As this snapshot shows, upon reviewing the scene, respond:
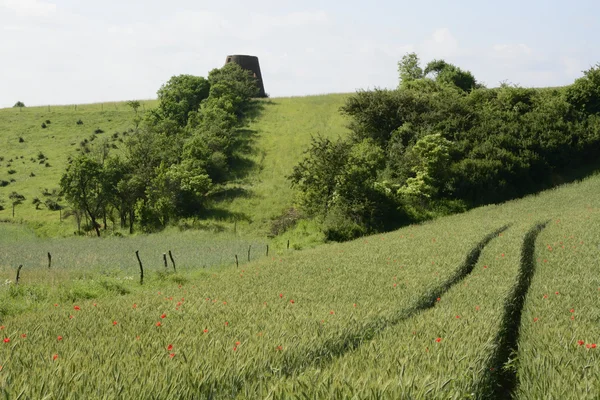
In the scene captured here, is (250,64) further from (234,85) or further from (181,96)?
(181,96)

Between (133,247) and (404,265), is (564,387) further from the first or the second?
(133,247)

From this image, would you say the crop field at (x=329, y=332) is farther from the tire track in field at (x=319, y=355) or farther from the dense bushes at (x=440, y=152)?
the dense bushes at (x=440, y=152)

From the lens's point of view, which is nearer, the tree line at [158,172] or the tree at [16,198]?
the tree line at [158,172]

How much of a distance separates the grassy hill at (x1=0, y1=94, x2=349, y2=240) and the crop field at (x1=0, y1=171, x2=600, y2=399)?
91.3ft

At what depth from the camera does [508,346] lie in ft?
35.3

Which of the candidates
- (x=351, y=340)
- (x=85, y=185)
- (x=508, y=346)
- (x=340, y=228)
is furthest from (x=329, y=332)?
(x=85, y=185)

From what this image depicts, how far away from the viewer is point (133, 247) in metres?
33.7

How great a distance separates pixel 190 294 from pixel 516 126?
44464 millimetres

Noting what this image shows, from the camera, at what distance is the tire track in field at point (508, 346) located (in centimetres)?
804

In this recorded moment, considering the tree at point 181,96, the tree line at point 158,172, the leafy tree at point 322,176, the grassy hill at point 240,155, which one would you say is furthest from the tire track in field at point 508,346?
the tree at point 181,96

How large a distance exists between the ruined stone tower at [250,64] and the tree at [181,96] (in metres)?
17.7

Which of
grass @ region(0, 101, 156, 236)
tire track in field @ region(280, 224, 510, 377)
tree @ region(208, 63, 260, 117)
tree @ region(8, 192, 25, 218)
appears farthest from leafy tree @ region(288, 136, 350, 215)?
tree @ region(208, 63, 260, 117)

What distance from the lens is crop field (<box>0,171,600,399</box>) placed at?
6.21 m

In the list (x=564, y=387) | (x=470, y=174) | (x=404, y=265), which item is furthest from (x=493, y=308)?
(x=470, y=174)
